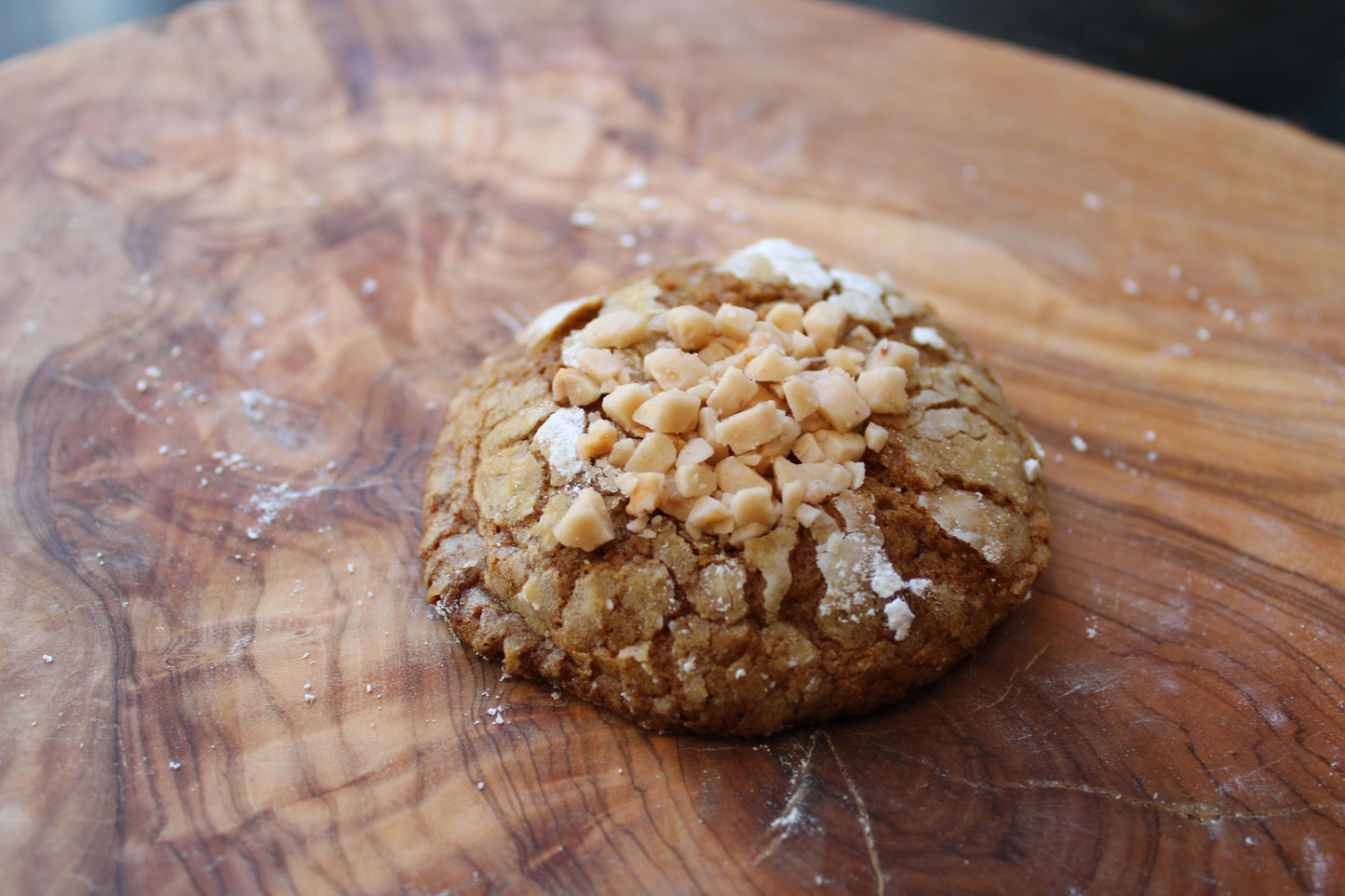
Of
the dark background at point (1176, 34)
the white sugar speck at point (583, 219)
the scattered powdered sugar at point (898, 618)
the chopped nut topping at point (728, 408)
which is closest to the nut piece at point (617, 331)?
the chopped nut topping at point (728, 408)

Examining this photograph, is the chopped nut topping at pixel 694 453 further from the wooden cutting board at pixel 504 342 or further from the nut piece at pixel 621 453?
the wooden cutting board at pixel 504 342

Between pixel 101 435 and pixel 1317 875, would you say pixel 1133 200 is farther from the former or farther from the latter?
pixel 101 435

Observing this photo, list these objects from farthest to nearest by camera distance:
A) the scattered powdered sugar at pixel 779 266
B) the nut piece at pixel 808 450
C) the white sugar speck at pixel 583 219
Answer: the white sugar speck at pixel 583 219
the scattered powdered sugar at pixel 779 266
the nut piece at pixel 808 450

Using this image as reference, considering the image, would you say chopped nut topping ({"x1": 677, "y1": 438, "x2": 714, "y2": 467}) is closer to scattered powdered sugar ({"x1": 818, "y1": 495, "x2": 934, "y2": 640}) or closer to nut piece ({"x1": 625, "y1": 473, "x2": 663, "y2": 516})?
nut piece ({"x1": 625, "y1": 473, "x2": 663, "y2": 516})

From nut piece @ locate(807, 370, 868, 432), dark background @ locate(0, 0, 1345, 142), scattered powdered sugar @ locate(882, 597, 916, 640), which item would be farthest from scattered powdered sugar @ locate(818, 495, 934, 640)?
dark background @ locate(0, 0, 1345, 142)

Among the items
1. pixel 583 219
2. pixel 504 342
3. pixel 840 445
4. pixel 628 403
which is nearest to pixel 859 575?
pixel 840 445
